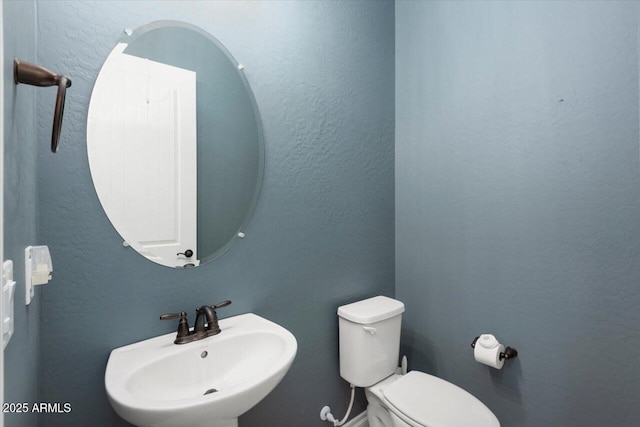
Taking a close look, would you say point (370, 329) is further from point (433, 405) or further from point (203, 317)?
point (203, 317)

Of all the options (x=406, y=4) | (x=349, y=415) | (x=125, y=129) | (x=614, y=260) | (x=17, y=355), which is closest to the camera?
(x=17, y=355)

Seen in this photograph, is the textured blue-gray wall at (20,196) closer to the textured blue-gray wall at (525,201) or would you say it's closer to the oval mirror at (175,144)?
the oval mirror at (175,144)

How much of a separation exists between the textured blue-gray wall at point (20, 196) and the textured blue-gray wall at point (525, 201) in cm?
164

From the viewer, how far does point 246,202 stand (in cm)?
134

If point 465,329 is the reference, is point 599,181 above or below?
above

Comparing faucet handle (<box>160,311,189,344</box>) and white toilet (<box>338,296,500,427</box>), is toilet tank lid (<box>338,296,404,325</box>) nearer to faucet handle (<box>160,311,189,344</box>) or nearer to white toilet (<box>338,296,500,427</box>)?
white toilet (<box>338,296,500,427</box>)

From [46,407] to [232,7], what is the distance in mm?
1490

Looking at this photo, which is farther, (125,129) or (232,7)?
(232,7)

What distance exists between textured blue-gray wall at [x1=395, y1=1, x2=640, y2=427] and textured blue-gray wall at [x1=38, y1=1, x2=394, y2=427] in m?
0.23

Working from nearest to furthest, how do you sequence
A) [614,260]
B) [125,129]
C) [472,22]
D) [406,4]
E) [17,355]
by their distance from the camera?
[17,355] → [125,129] → [614,260] → [472,22] → [406,4]

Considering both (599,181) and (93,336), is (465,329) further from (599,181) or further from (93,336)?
(93,336)

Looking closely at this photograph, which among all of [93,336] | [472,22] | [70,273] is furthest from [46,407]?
[472,22]

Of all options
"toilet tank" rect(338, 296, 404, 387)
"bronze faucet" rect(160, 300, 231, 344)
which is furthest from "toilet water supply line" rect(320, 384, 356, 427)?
"bronze faucet" rect(160, 300, 231, 344)

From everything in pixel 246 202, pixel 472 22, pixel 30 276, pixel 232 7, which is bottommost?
pixel 30 276
